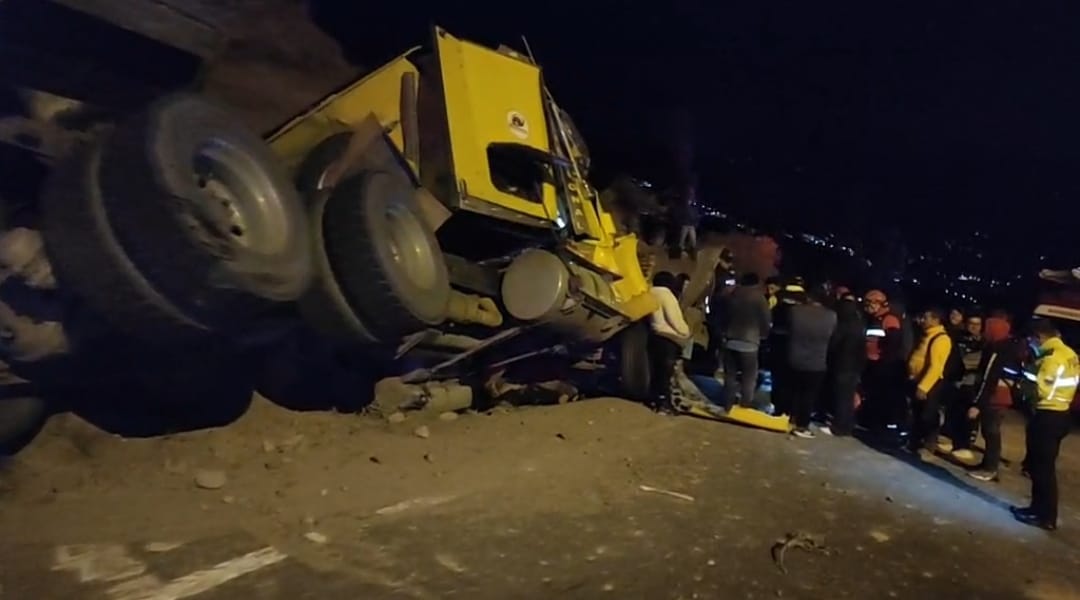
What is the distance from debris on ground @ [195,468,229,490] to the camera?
5.10 meters

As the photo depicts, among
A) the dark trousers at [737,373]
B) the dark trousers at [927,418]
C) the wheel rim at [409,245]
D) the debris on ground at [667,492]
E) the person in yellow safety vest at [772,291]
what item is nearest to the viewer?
the wheel rim at [409,245]

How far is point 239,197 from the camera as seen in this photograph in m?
4.91

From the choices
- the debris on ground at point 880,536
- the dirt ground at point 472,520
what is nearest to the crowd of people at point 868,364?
the dirt ground at point 472,520

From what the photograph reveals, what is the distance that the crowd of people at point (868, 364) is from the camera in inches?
323

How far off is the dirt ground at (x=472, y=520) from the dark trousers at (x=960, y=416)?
1256mm

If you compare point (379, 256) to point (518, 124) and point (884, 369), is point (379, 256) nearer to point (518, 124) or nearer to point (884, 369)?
point (518, 124)

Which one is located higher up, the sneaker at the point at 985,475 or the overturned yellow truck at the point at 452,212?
the overturned yellow truck at the point at 452,212

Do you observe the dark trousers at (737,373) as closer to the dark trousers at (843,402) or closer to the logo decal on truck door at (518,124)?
the dark trousers at (843,402)

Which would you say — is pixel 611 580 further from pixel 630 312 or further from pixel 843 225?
pixel 843 225

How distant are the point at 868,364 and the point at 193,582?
7477 millimetres

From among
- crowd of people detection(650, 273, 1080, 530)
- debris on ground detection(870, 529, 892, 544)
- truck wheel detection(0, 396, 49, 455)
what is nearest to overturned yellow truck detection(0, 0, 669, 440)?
truck wheel detection(0, 396, 49, 455)

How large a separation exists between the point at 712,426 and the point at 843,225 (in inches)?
686

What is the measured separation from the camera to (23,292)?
14.6 feet

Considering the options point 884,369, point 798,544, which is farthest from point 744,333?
point 798,544
